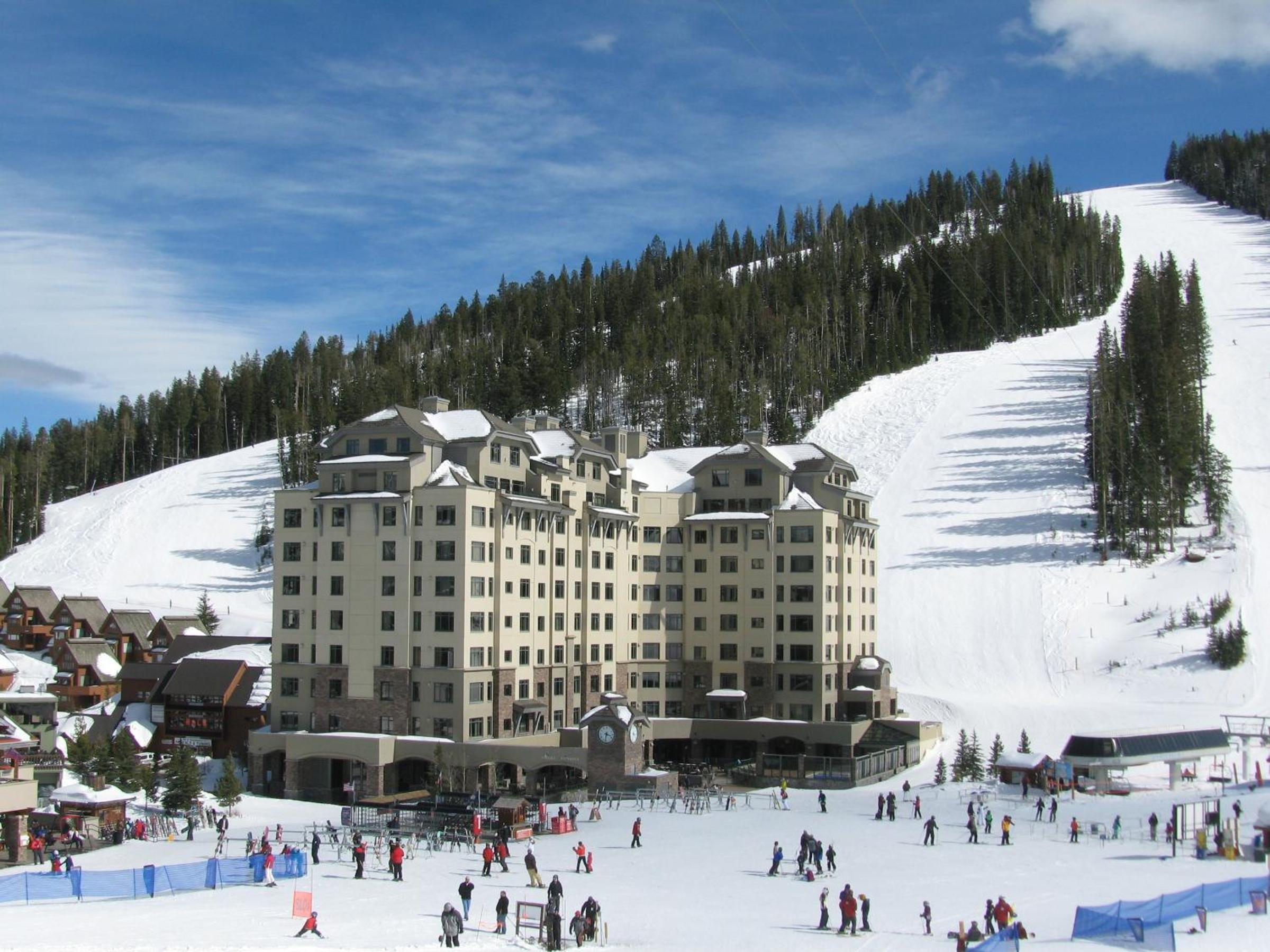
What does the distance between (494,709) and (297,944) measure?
4121cm

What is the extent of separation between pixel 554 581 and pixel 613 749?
1480 cm

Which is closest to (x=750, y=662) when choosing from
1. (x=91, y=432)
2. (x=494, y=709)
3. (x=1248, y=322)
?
(x=494, y=709)

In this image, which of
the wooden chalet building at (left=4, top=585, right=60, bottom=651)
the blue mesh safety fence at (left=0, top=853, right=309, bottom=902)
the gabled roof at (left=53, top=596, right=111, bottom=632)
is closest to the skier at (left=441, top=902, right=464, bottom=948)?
the blue mesh safety fence at (left=0, top=853, right=309, bottom=902)

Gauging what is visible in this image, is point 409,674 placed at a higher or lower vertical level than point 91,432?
lower

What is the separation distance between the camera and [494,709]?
246ft

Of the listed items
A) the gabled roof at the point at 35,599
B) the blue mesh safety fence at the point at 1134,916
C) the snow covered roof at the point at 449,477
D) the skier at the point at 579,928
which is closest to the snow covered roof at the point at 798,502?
the snow covered roof at the point at 449,477

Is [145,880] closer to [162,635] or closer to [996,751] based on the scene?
[996,751]

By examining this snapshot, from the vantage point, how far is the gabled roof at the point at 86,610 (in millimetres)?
114312

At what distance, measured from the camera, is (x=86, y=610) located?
116 m

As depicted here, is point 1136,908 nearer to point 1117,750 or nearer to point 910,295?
point 1117,750

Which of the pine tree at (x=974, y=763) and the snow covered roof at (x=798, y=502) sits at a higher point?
the snow covered roof at (x=798, y=502)

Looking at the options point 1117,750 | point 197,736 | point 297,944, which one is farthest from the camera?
point 197,736

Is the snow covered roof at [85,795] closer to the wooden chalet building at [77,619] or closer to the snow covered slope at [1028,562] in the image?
the snow covered slope at [1028,562]

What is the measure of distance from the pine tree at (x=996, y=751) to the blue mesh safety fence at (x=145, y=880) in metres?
37.4
